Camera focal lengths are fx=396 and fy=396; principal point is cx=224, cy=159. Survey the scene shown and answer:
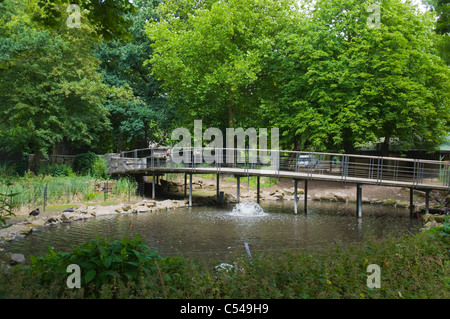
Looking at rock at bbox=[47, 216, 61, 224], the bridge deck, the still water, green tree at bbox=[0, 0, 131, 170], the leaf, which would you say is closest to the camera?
the leaf

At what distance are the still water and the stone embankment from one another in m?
0.41

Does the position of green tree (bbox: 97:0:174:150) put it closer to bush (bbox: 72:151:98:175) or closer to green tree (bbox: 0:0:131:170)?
bush (bbox: 72:151:98:175)

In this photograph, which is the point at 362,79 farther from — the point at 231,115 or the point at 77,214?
the point at 77,214

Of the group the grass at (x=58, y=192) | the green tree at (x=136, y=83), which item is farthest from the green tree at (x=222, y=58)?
the grass at (x=58, y=192)

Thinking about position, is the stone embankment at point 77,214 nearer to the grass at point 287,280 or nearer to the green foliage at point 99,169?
the green foliage at point 99,169

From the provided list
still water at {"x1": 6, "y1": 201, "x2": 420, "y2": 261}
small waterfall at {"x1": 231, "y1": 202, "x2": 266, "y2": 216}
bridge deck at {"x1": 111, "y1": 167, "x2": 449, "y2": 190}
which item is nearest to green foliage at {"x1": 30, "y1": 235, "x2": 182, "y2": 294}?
still water at {"x1": 6, "y1": 201, "x2": 420, "y2": 261}

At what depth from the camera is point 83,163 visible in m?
26.9

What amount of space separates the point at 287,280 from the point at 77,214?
1388 centimetres

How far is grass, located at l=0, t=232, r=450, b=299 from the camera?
4473 mm

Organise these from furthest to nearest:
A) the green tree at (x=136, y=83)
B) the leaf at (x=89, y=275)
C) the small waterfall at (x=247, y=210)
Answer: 1. the green tree at (x=136, y=83)
2. the small waterfall at (x=247, y=210)
3. the leaf at (x=89, y=275)

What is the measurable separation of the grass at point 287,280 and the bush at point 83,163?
22264 millimetres

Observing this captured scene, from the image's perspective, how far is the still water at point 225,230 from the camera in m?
12.0

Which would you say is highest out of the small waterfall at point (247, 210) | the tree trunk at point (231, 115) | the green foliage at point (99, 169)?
the tree trunk at point (231, 115)

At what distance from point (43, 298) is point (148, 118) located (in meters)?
25.7
